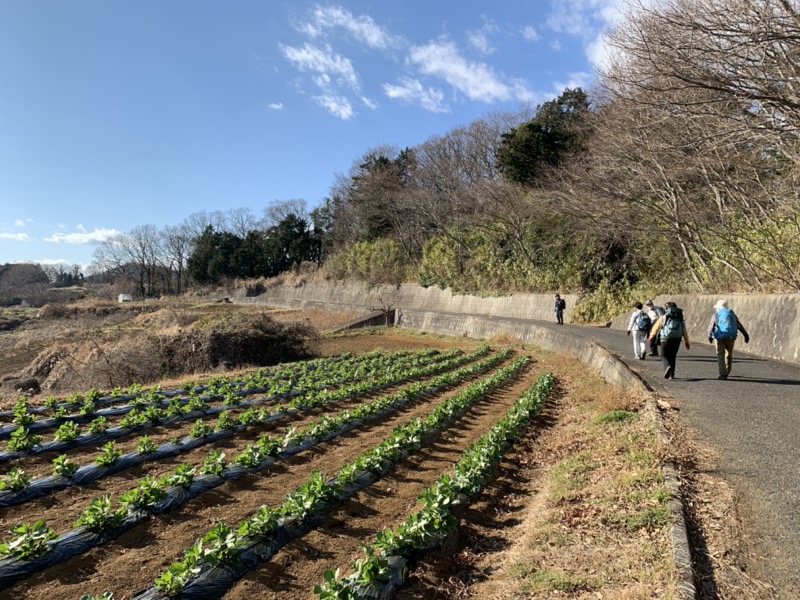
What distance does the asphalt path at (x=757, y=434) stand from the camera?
11.9 feet

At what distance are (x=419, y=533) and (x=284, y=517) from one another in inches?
56.9

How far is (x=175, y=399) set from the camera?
10.0 meters

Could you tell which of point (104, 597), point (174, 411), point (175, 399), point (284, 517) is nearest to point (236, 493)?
point (284, 517)

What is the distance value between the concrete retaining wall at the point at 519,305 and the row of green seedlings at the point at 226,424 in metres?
9.00

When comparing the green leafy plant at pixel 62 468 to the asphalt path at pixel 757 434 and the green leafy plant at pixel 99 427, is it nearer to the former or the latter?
the green leafy plant at pixel 99 427

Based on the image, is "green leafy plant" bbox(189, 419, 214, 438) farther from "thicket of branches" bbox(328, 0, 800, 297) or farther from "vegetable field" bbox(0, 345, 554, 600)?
"thicket of branches" bbox(328, 0, 800, 297)

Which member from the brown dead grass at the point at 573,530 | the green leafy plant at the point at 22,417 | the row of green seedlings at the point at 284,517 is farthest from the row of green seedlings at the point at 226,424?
the brown dead grass at the point at 573,530

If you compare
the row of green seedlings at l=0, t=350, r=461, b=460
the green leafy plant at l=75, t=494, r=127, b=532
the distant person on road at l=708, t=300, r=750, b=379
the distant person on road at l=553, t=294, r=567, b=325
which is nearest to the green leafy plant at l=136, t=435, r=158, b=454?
the row of green seedlings at l=0, t=350, r=461, b=460

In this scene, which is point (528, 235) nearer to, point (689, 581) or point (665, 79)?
point (665, 79)

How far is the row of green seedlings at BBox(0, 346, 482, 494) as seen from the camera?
578 cm

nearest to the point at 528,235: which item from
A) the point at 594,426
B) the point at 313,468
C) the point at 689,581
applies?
the point at 594,426

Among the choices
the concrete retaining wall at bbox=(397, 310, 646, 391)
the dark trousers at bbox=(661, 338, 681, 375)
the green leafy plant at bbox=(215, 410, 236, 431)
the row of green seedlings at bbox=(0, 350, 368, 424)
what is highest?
the dark trousers at bbox=(661, 338, 681, 375)

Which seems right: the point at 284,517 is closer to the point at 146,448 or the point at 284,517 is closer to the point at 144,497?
the point at 144,497

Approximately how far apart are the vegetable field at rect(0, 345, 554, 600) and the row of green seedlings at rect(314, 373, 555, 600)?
0.02 m
